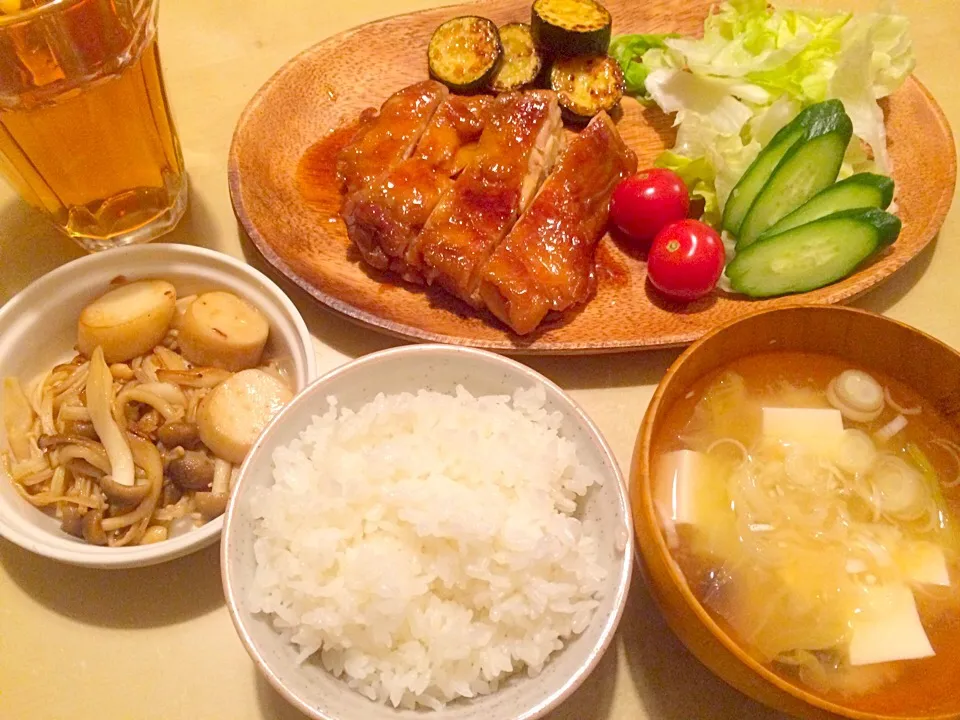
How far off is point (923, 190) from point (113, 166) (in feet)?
8.92

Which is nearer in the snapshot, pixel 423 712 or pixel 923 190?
pixel 423 712

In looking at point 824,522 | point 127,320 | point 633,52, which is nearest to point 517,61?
point 633,52

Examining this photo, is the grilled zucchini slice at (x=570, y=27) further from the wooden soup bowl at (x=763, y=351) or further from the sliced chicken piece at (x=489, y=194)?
the wooden soup bowl at (x=763, y=351)

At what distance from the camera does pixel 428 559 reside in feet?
5.34

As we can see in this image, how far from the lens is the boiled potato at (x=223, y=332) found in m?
2.10

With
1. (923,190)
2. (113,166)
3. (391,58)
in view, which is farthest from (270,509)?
(923,190)

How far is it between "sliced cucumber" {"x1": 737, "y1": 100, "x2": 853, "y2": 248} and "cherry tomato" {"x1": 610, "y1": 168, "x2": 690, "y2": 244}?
258mm

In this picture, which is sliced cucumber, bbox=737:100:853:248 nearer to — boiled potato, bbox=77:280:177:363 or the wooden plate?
the wooden plate

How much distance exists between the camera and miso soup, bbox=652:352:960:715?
1.56 metres

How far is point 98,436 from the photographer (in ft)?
6.62

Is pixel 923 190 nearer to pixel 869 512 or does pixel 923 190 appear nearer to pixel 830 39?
pixel 830 39

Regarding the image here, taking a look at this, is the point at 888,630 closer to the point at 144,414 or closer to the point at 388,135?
the point at 144,414

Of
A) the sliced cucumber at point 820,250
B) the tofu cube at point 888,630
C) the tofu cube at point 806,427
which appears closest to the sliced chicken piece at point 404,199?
the sliced cucumber at point 820,250

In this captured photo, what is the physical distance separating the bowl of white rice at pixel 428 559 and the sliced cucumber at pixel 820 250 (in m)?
1.01
